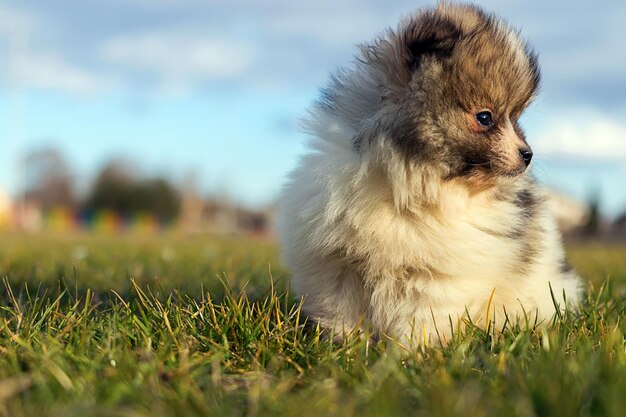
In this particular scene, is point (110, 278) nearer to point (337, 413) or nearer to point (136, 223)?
point (337, 413)

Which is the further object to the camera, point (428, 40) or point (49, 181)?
point (49, 181)

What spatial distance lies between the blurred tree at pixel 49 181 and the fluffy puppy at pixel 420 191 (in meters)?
56.1

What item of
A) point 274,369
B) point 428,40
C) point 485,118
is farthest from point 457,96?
Result: point 274,369

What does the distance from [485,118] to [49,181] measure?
58303mm

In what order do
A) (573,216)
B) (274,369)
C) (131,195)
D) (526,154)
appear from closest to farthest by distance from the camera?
(274,369)
(526,154)
(573,216)
(131,195)

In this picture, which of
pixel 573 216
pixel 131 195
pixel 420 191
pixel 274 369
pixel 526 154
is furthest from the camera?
pixel 131 195

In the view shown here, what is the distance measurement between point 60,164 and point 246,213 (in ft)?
72.8

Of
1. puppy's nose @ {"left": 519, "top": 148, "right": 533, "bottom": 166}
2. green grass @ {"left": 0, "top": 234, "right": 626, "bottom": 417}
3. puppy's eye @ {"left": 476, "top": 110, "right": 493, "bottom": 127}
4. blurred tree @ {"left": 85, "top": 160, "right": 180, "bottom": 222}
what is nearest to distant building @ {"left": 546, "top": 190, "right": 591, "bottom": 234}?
blurred tree @ {"left": 85, "top": 160, "right": 180, "bottom": 222}

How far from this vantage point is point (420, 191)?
3195mm

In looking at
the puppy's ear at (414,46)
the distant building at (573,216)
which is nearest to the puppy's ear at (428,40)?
the puppy's ear at (414,46)

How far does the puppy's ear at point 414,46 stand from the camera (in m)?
3.32

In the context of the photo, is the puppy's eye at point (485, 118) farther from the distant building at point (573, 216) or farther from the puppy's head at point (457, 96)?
the distant building at point (573, 216)

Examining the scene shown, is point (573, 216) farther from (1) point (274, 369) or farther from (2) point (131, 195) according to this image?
(1) point (274, 369)

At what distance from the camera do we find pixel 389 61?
11.2 feet
